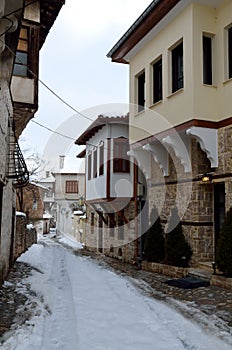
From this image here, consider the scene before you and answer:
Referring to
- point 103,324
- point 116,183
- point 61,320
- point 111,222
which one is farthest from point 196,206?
point 111,222

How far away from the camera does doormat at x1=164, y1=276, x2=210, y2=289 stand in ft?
25.4

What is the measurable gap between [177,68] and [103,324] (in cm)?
723

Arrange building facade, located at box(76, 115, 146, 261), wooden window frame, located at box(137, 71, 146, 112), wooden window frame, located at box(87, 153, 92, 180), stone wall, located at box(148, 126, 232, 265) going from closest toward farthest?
stone wall, located at box(148, 126, 232, 265), wooden window frame, located at box(137, 71, 146, 112), building facade, located at box(76, 115, 146, 261), wooden window frame, located at box(87, 153, 92, 180)

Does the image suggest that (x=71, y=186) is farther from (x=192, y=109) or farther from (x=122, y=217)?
(x=192, y=109)

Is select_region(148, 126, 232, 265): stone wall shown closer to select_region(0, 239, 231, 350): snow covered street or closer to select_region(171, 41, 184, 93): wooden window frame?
select_region(171, 41, 184, 93): wooden window frame

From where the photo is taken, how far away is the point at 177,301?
6.59 meters

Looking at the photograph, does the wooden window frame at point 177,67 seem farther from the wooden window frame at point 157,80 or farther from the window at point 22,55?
the window at point 22,55

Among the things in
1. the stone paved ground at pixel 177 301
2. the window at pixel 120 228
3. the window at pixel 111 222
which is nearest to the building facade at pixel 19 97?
the stone paved ground at pixel 177 301

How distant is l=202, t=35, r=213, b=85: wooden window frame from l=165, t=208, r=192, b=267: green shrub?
3606mm

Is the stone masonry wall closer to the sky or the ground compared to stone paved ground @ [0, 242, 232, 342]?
closer to the sky

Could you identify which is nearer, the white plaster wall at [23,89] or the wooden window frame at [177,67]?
the white plaster wall at [23,89]

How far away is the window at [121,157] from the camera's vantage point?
14688 millimetres

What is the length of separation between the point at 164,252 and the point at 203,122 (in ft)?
13.4

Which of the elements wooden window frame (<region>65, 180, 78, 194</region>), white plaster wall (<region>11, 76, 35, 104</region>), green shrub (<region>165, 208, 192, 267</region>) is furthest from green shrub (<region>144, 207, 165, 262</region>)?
wooden window frame (<region>65, 180, 78, 194</region>)
